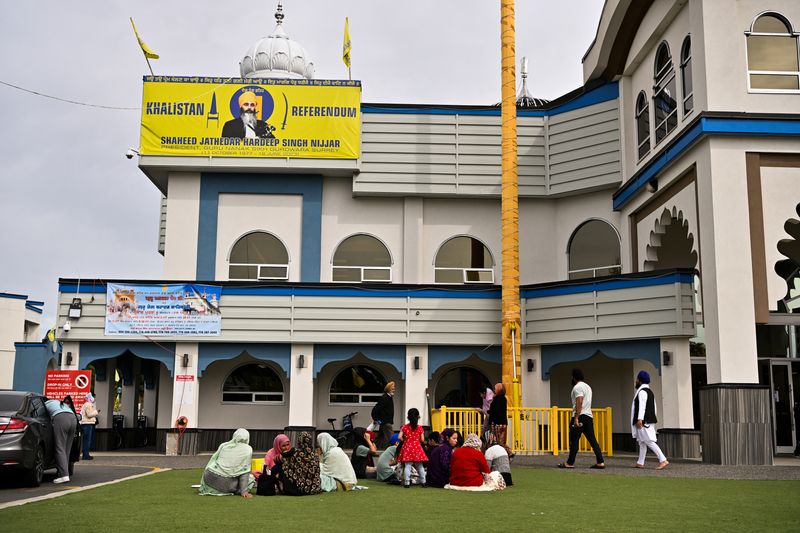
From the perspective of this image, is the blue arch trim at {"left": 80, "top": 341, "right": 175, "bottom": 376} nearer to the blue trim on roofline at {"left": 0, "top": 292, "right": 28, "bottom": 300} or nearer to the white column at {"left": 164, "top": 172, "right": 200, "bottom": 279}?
the white column at {"left": 164, "top": 172, "right": 200, "bottom": 279}

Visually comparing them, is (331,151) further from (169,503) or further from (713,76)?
(169,503)

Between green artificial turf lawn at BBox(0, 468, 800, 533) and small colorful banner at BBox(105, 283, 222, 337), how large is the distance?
33.0 feet

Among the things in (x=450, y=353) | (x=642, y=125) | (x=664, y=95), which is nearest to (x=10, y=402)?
(x=450, y=353)

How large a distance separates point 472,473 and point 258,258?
49.7 ft

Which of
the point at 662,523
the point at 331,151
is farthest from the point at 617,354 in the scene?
the point at 662,523

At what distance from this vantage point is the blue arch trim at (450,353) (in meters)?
24.1

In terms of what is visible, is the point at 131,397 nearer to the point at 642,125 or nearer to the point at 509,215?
the point at 509,215

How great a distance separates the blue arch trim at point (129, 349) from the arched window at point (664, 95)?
14180 mm

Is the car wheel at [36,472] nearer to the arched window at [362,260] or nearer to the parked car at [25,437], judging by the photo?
the parked car at [25,437]

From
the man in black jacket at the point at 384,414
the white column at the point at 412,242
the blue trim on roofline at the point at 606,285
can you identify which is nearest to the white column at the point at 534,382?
the blue trim on roofline at the point at 606,285

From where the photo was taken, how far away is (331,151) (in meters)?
26.2

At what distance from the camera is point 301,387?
23.7 m

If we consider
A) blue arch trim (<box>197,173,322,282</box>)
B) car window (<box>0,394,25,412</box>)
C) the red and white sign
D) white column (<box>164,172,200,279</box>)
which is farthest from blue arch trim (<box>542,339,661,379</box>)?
car window (<box>0,394,25,412</box>)

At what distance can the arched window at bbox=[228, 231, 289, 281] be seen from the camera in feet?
86.8
